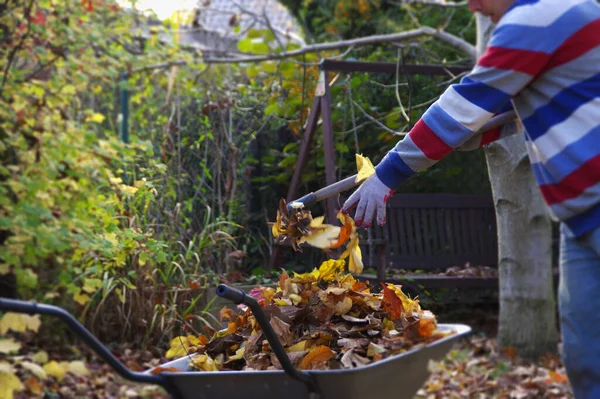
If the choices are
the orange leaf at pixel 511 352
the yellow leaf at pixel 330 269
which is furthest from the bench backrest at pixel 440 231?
the yellow leaf at pixel 330 269

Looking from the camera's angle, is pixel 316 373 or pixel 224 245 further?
pixel 224 245

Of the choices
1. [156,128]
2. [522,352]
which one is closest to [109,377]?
[156,128]

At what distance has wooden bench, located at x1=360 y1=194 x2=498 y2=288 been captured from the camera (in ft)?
19.6

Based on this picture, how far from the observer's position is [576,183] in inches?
69.2

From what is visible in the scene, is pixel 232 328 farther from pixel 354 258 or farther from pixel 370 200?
pixel 370 200

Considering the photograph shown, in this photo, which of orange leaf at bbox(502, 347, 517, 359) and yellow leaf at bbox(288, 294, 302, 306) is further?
orange leaf at bbox(502, 347, 517, 359)

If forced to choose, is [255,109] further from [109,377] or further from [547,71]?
[547,71]

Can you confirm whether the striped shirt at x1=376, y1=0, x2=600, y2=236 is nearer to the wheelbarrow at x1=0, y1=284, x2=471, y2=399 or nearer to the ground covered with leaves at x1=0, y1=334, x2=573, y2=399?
the wheelbarrow at x1=0, y1=284, x2=471, y2=399

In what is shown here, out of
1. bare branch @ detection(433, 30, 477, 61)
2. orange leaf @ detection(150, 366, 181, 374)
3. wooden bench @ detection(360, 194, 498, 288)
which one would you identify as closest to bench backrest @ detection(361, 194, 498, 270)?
wooden bench @ detection(360, 194, 498, 288)

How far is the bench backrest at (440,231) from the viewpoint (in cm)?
602

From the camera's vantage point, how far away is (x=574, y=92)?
1.77 m

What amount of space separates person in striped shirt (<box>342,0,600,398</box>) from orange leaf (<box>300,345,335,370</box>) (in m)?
0.54

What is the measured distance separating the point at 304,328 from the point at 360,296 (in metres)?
0.18

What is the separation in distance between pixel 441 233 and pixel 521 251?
979mm
